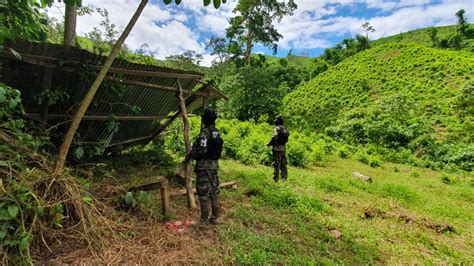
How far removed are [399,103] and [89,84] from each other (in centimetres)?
2130

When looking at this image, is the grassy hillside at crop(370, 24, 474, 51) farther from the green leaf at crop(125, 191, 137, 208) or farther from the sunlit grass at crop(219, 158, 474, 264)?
the green leaf at crop(125, 191, 137, 208)

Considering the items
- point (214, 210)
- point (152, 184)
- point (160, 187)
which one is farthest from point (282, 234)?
point (152, 184)

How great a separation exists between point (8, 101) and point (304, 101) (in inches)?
1340

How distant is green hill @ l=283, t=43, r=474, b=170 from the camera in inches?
717

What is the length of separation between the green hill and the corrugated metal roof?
14.1 m

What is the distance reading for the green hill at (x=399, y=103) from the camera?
18.2 metres

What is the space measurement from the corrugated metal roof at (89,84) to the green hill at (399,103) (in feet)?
46.4

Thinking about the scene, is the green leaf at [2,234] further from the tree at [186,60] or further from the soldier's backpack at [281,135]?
the tree at [186,60]

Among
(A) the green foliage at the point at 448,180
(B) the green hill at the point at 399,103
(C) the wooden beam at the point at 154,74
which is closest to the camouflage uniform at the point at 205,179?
(C) the wooden beam at the point at 154,74

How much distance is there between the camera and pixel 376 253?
4.55 meters

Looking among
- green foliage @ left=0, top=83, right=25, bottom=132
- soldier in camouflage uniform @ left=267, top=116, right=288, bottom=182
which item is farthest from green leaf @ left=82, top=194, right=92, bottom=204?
soldier in camouflage uniform @ left=267, top=116, right=288, bottom=182

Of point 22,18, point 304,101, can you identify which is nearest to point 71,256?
point 22,18

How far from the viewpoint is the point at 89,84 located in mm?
4852

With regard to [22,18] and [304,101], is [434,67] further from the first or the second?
[22,18]
